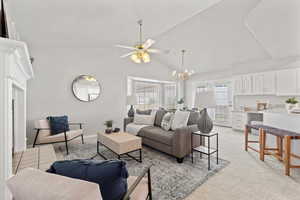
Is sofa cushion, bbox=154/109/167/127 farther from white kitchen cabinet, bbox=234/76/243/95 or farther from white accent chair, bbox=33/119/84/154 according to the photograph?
white kitchen cabinet, bbox=234/76/243/95

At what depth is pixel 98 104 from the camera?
4.42m

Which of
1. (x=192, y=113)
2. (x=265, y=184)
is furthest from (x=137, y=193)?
(x=192, y=113)

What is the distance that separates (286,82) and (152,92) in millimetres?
4541

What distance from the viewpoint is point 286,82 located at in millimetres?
4074

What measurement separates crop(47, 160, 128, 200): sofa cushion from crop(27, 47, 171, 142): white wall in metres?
3.57

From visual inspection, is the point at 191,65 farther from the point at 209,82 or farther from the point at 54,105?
the point at 54,105

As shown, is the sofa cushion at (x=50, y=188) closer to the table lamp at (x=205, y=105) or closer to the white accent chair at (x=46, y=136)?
the table lamp at (x=205, y=105)

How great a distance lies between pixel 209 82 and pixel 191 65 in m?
1.18

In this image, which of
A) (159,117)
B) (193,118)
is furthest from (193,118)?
(159,117)

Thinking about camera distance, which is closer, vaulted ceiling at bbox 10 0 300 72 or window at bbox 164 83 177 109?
vaulted ceiling at bbox 10 0 300 72

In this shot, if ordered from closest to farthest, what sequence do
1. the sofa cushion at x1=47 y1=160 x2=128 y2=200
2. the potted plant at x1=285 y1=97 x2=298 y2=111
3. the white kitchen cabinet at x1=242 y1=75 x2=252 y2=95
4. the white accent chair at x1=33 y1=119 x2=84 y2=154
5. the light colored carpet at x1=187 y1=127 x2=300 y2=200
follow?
the sofa cushion at x1=47 y1=160 x2=128 y2=200 → the light colored carpet at x1=187 y1=127 x2=300 y2=200 → the potted plant at x1=285 y1=97 x2=298 y2=111 → the white accent chair at x1=33 y1=119 x2=84 y2=154 → the white kitchen cabinet at x1=242 y1=75 x2=252 y2=95

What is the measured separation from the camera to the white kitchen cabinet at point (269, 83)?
14.2ft

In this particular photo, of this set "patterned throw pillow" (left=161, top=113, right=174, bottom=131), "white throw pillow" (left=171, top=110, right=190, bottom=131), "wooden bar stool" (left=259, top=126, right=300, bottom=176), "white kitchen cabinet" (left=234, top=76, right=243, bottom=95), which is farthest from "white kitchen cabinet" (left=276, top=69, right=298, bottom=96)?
"patterned throw pillow" (left=161, top=113, right=174, bottom=131)

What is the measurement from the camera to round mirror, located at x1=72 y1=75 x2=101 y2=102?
13.3 ft
